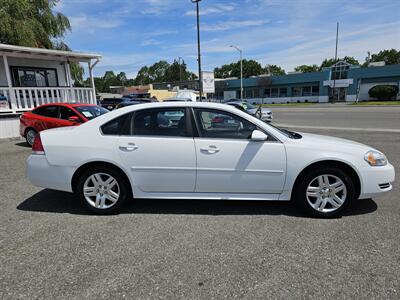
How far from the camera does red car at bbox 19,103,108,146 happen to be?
27.3 feet

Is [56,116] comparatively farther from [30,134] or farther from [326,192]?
[326,192]

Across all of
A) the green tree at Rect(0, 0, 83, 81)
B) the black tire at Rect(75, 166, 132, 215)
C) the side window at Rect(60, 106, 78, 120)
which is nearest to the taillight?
the black tire at Rect(75, 166, 132, 215)

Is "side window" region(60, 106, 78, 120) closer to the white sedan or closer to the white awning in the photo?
the white sedan

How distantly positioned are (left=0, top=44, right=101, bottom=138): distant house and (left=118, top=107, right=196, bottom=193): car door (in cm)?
961

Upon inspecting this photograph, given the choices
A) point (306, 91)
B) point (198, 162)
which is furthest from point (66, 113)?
point (306, 91)

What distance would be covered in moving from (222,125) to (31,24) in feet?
60.0

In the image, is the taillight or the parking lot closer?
the parking lot

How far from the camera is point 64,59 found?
14508 millimetres

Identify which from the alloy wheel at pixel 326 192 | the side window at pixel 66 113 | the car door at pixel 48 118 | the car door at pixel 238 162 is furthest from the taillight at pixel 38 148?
the car door at pixel 48 118

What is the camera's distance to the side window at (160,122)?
3850mm

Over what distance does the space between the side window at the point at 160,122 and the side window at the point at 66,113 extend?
17.5ft

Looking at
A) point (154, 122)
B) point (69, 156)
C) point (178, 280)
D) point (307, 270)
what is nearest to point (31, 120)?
point (69, 156)

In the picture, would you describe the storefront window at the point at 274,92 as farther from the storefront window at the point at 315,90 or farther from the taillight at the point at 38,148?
the taillight at the point at 38,148

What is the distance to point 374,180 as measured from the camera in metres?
3.71
